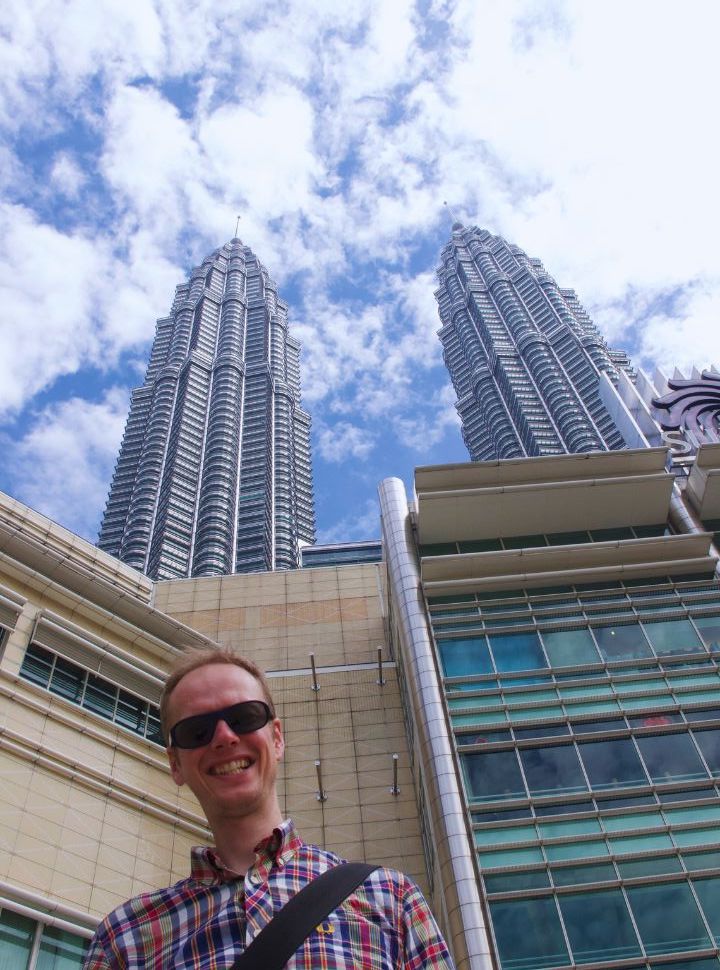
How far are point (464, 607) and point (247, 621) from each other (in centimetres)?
1118

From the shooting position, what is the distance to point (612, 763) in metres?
20.6

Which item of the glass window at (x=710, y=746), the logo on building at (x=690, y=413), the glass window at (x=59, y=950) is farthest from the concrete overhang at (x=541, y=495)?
the glass window at (x=59, y=950)

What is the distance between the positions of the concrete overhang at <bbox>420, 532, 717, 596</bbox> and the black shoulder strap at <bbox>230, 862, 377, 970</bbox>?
23276 mm

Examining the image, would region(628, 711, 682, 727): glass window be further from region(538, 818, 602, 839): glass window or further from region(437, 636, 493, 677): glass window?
region(437, 636, 493, 677): glass window

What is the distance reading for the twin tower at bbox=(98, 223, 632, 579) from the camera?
92.9 meters

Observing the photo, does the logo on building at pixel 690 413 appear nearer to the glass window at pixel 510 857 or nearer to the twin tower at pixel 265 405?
the glass window at pixel 510 857

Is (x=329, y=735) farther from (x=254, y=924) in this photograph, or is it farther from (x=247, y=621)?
(x=254, y=924)

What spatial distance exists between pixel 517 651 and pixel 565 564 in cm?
437

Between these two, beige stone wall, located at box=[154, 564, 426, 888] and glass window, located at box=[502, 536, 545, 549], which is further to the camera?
glass window, located at box=[502, 536, 545, 549]

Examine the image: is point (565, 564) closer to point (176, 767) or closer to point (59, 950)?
point (59, 950)

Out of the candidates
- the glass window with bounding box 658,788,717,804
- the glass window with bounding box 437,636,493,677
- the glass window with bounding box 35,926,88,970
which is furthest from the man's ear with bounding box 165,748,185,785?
the glass window with bounding box 437,636,493,677

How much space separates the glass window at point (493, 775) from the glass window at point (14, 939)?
11.1 m

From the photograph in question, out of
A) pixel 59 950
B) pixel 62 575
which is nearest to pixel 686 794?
pixel 59 950

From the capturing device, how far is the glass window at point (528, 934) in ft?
55.4
